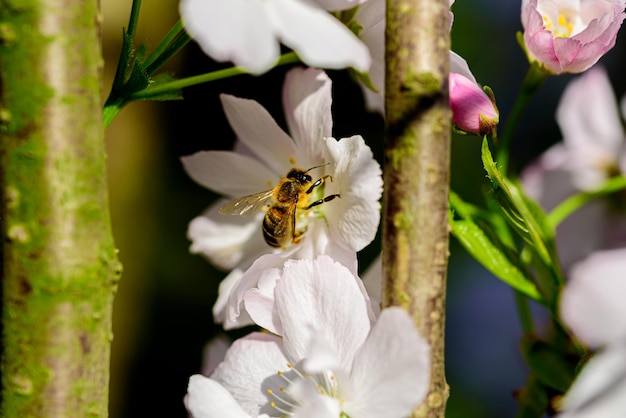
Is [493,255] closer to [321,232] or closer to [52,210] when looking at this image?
[321,232]

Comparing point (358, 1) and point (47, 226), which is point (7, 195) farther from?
point (358, 1)

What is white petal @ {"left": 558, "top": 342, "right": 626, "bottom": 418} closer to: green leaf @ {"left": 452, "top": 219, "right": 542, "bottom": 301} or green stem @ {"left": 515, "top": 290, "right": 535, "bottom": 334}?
green leaf @ {"left": 452, "top": 219, "right": 542, "bottom": 301}

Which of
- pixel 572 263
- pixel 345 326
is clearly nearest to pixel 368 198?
pixel 345 326

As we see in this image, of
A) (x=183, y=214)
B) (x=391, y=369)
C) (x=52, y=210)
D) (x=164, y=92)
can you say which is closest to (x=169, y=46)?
(x=164, y=92)

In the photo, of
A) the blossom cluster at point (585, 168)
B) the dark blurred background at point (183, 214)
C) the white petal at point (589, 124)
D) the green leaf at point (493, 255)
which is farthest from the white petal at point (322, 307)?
the dark blurred background at point (183, 214)

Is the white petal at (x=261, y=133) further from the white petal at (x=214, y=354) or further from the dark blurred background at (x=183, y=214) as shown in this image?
the dark blurred background at (x=183, y=214)

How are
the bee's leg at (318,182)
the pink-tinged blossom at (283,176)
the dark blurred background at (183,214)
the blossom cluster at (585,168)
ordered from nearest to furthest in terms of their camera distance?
the pink-tinged blossom at (283,176)
the bee's leg at (318,182)
the blossom cluster at (585,168)
the dark blurred background at (183,214)

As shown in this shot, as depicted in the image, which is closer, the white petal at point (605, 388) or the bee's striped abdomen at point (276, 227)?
the white petal at point (605, 388)
